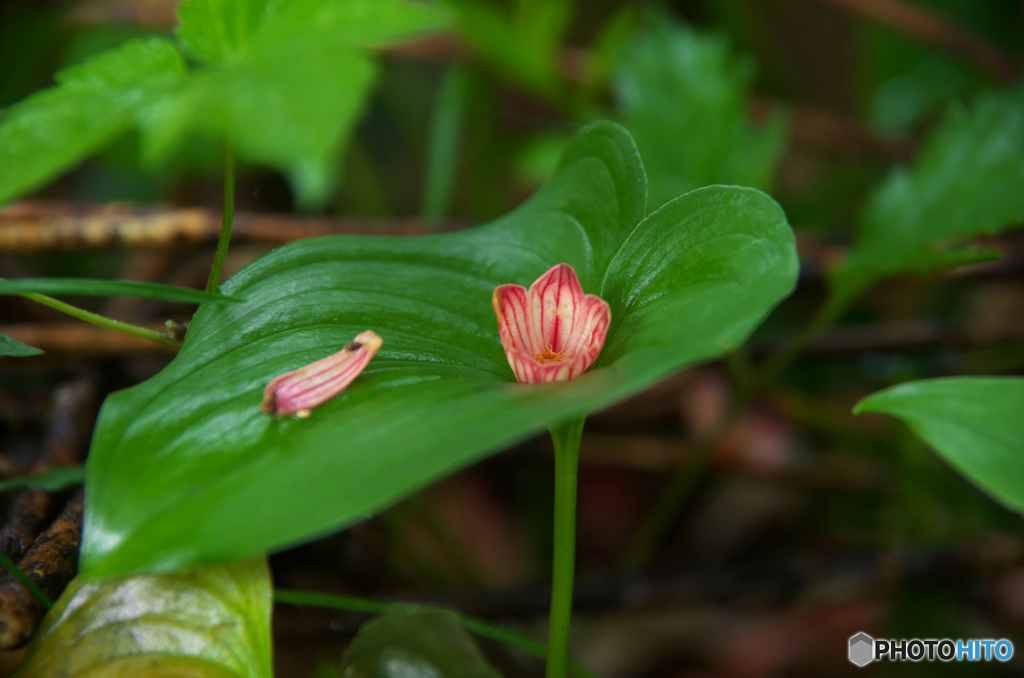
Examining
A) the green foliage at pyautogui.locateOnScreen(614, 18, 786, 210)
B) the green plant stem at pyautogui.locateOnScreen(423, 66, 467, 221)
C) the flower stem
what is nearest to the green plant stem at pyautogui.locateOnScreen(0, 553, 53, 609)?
the flower stem

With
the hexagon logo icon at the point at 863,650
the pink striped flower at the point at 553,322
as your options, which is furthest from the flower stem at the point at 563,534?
the hexagon logo icon at the point at 863,650

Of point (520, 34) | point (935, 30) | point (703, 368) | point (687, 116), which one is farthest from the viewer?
point (935, 30)

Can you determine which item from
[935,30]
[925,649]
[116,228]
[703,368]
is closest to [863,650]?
[925,649]

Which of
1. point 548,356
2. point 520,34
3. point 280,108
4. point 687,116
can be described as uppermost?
point 520,34

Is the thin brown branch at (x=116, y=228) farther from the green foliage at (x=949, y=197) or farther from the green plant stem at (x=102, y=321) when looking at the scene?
the green foliage at (x=949, y=197)

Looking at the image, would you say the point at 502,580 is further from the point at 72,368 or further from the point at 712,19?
the point at 712,19

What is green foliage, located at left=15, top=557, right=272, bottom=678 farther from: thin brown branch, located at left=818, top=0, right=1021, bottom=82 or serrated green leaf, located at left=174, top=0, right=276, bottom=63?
thin brown branch, located at left=818, top=0, right=1021, bottom=82

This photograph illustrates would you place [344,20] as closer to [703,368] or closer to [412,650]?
[412,650]
